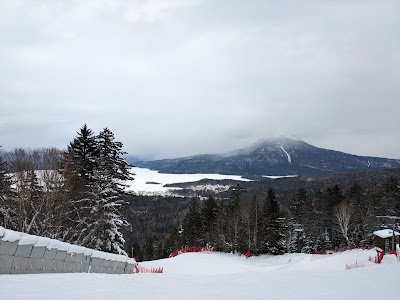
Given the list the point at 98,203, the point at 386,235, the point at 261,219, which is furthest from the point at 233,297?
the point at 261,219

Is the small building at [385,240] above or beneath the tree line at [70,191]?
beneath

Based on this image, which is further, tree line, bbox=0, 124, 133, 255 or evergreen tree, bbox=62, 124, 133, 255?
evergreen tree, bbox=62, 124, 133, 255

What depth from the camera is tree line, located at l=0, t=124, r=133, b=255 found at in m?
27.2

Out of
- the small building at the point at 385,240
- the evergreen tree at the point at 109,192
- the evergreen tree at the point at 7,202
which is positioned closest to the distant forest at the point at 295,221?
the small building at the point at 385,240

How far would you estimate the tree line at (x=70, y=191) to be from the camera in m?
27.2

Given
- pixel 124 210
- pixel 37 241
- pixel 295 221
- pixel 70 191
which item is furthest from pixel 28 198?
pixel 295 221

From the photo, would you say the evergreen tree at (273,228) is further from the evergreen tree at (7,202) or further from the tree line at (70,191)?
the evergreen tree at (7,202)

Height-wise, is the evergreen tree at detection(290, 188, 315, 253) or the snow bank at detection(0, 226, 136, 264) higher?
the snow bank at detection(0, 226, 136, 264)

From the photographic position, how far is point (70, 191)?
28875mm

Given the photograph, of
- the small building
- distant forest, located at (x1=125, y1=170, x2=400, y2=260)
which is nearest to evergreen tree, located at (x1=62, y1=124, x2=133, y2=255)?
the small building

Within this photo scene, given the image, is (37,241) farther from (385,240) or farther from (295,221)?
(295,221)

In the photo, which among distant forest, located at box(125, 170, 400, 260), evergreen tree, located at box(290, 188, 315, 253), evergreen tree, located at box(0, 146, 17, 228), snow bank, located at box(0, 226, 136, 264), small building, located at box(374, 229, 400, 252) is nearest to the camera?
snow bank, located at box(0, 226, 136, 264)

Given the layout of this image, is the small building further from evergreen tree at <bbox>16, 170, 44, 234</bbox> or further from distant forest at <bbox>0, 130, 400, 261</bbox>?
evergreen tree at <bbox>16, 170, 44, 234</bbox>

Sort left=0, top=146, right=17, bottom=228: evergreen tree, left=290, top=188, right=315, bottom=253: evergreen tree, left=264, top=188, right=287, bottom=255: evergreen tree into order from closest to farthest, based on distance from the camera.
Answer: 1. left=0, top=146, right=17, bottom=228: evergreen tree
2. left=264, top=188, right=287, bottom=255: evergreen tree
3. left=290, top=188, right=315, bottom=253: evergreen tree
